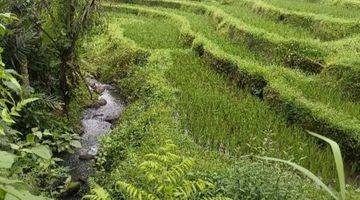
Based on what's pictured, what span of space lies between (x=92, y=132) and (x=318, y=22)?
24.7 feet

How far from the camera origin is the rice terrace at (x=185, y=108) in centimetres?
477

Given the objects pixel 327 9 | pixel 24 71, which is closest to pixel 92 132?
pixel 24 71

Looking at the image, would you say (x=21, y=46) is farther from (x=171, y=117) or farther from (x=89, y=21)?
(x=171, y=117)

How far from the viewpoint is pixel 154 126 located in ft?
23.6

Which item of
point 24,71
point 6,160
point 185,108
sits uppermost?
point 6,160

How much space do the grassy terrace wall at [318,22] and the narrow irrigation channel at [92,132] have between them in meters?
5.95

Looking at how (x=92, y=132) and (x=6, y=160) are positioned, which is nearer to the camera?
(x=6, y=160)

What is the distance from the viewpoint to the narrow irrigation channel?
6865mm

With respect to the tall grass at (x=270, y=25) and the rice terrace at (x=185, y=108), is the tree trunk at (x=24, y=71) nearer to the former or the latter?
the rice terrace at (x=185, y=108)

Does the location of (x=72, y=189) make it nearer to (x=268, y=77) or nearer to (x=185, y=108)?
(x=185, y=108)

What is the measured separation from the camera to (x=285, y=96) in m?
8.45

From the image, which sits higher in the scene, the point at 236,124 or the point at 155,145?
the point at 155,145

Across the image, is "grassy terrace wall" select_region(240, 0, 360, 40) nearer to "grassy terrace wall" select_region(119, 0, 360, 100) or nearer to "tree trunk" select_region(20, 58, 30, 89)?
"grassy terrace wall" select_region(119, 0, 360, 100)

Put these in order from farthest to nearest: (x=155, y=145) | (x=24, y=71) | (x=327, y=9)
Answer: (x=327, y=9) < (x=24, y=71) < (x=155, y=145)
